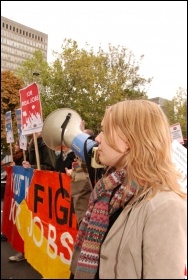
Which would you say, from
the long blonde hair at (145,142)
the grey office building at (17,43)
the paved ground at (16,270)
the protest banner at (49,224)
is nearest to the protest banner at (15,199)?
the protest banner at (49,224)

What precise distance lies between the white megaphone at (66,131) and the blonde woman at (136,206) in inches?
20.4

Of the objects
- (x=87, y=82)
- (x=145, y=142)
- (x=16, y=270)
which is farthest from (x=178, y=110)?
(x=16, y=270)

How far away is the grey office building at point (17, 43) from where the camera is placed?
2369 mm

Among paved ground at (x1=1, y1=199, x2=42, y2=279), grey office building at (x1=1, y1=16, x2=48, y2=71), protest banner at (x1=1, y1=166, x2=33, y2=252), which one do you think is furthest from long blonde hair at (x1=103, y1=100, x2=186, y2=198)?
paved ground at (x1=1, y1=199, x2=42, y2=279)

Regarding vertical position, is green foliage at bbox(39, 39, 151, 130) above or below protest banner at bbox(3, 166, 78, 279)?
above

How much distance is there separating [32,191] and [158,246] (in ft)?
8.14

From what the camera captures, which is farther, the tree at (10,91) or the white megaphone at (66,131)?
the tree at (10,91)

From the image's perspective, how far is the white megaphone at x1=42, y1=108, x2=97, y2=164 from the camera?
1.72 m

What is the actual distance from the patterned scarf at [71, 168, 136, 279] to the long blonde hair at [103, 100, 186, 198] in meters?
0.06

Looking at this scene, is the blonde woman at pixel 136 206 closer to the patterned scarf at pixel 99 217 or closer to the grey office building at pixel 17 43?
the patterned scarf at pixel 99 217

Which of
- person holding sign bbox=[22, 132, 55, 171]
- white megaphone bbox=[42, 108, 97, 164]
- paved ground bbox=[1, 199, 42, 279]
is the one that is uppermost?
white megaphone bbox=[42, 108, 97, 164]

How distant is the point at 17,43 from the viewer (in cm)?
237

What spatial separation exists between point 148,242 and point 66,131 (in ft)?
3.52

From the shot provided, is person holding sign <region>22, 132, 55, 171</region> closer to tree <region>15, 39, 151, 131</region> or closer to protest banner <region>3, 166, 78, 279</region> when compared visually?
protest banner <region>3, 166, 78, 279</region>
